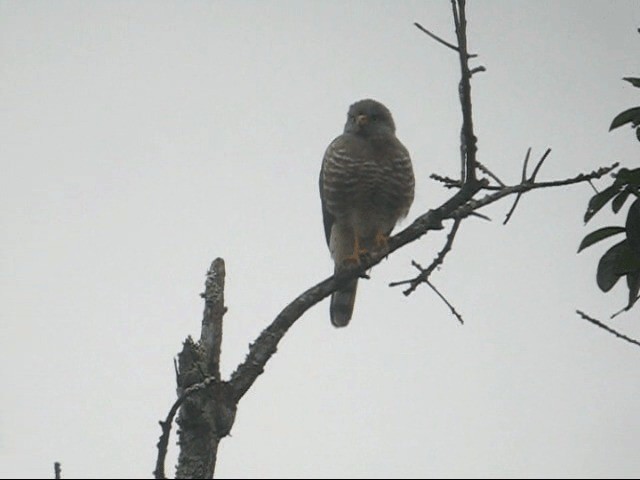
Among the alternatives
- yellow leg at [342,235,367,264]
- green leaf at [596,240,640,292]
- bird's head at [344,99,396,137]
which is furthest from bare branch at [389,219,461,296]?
bird's head at [344,99,396,137]

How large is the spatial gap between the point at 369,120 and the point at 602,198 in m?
2.74

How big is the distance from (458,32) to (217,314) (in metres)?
1.11

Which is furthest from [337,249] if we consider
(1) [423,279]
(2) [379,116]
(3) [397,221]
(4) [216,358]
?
A: (4) [216,358]

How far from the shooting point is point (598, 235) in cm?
301

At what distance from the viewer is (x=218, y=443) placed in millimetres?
2385

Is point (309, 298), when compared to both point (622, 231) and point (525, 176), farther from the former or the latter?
point (622, 231)

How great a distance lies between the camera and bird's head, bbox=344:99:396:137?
216 inches

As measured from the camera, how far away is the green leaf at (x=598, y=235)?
2990 mm

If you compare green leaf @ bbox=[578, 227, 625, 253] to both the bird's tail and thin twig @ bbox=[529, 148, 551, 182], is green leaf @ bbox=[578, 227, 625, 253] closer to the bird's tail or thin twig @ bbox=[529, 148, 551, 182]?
thin twig @ bbox=[529, 148, 551, 182]

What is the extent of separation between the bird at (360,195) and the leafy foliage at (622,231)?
6.76ft

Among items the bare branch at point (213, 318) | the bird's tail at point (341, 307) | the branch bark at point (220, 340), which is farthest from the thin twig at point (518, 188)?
the bird's tail at point (341, 307)

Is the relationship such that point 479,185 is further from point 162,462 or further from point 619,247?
point 162,462

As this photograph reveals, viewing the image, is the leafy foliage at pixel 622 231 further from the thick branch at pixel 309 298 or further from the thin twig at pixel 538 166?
the thick branch at pixel 309 298

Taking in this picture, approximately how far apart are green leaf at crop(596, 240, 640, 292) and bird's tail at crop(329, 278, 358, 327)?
2.30 metres
